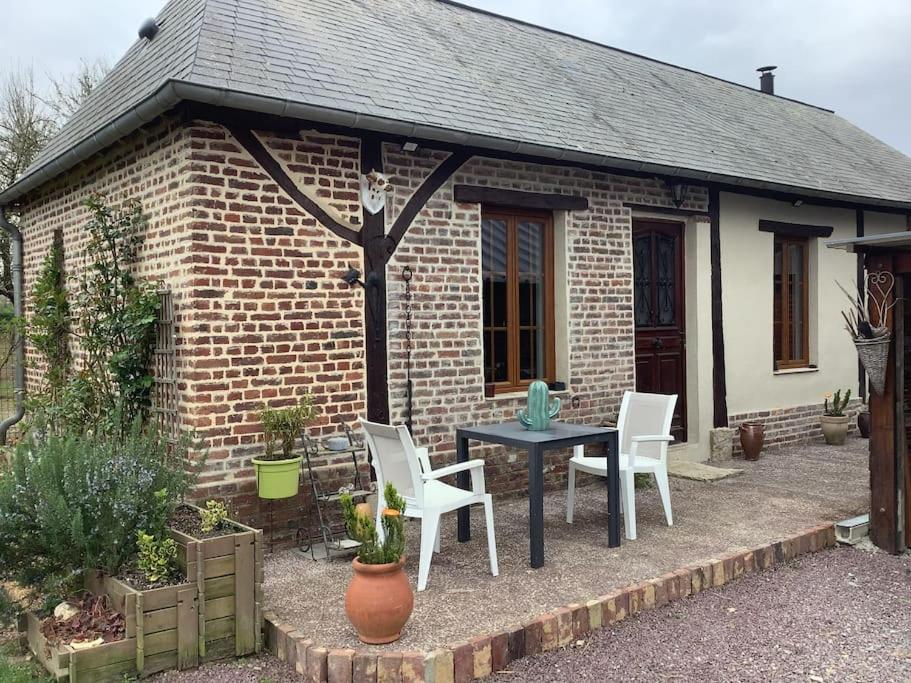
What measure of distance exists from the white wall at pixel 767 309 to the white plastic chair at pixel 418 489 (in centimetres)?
485

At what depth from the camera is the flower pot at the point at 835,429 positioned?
9.27 m

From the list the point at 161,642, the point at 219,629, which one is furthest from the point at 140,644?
the point at 219,629

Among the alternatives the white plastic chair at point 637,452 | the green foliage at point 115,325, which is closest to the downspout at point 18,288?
the green foliage at point 115,325

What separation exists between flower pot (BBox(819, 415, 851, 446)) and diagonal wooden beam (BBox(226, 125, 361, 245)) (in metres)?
6.53

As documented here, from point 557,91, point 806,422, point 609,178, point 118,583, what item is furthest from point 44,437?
point 806,422

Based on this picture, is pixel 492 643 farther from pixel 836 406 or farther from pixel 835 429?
pixel 836 406

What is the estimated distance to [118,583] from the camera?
3.70 meters

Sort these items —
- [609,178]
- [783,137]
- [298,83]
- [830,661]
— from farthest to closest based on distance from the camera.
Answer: [783,137] < [609,178] < [298,83] < [830,661]

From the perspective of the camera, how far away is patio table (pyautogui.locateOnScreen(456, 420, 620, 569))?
4707 millimetres

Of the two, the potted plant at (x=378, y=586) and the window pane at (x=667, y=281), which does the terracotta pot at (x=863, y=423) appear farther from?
the potted plant at (x=378, y=586)

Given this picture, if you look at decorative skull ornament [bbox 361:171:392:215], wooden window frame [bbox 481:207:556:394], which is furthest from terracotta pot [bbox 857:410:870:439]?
decorative skull ornament [bbox 361:171:392:215]

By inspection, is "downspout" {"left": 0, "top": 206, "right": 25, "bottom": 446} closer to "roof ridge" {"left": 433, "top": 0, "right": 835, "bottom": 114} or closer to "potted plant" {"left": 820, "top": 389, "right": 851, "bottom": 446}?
"roof ridge" {"left": 433, "top": 0, "right": 835, "bottom": 114}

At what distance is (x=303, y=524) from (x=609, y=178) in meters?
4.21

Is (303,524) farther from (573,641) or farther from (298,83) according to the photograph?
(298,83)
